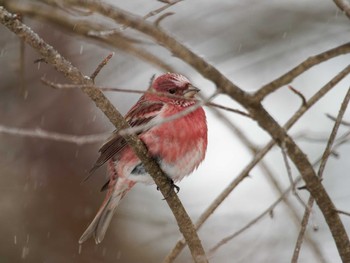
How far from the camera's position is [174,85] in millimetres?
5266

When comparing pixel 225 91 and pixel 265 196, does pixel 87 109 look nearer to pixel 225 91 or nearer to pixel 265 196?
pixel 265 196

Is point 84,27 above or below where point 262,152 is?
below

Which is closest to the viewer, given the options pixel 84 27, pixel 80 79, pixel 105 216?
pixel 80 79

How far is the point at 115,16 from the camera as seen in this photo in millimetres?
3135

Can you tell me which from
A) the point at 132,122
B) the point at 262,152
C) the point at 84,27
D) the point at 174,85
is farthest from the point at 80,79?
the point at 84,27

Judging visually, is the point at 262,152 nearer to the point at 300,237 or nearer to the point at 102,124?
the point at 300,237

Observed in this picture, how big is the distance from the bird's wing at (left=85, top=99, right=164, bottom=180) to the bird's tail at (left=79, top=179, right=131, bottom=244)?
0.40 metres

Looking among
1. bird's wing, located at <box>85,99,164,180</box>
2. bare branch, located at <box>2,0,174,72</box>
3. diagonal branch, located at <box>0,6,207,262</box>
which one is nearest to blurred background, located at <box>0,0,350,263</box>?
bare branch, located at <box>2,0,174,72</box>

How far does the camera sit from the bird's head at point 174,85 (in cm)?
518

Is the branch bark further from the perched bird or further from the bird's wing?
the bird's wing

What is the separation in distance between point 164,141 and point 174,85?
57cm

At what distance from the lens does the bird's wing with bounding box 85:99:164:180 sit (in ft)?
16.7

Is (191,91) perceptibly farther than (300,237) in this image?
Yes

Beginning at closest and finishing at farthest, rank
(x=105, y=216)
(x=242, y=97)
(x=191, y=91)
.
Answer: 1. (x=242, y=97)
2. (x=191, y=91)
3. (x=105, y=216)
